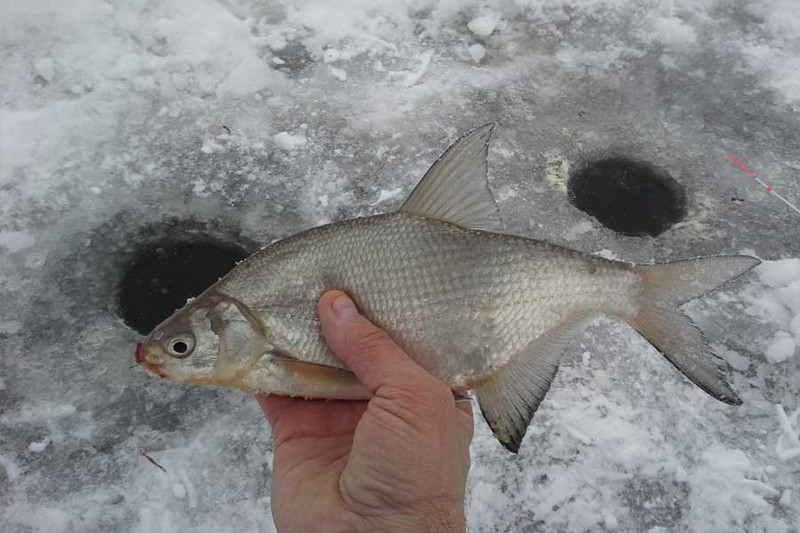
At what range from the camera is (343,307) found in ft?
5.90

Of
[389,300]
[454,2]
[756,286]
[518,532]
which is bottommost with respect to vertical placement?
[518,532]

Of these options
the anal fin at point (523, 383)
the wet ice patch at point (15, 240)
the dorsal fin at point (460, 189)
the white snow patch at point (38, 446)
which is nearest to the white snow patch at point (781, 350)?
the anal fin at point (523, 383)

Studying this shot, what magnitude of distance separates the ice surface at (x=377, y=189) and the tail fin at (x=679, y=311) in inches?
32.5

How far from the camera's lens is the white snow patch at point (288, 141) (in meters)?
3.45

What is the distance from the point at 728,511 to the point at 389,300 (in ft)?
5.03

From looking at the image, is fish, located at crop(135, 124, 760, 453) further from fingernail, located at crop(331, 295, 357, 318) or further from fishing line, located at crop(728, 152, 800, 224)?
fishing line, located at crop(728, 152, 800, 224)

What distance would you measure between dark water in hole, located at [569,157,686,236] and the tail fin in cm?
135

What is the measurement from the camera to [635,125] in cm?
361

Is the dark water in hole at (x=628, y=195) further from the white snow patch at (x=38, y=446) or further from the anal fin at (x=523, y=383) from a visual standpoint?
the white snow patch at (x=38, y=446)

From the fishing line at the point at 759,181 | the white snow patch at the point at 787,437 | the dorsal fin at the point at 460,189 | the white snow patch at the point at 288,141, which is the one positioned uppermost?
the dorsal fin at the point at 460,189

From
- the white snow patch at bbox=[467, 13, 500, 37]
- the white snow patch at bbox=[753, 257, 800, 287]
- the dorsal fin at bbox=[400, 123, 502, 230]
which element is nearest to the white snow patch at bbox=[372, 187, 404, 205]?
the dorsal fin at bbox=[400, 123, 502, 230]

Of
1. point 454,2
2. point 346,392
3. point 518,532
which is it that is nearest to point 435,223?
point 346,392

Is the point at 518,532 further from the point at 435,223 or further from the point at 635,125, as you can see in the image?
the point at 635,125

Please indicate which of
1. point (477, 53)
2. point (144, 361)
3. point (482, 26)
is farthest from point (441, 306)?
point (482, 26)
